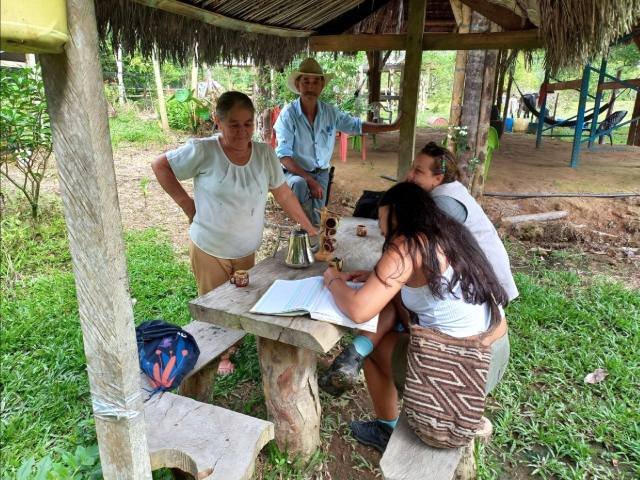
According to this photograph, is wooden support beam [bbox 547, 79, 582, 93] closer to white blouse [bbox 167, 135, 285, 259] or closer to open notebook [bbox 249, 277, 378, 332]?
white blouse [bbox 167, 135, 285, 259]

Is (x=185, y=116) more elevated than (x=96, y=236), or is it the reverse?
(x=185, y=116)

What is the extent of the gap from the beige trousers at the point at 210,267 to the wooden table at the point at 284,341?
39cm

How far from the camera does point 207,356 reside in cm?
225

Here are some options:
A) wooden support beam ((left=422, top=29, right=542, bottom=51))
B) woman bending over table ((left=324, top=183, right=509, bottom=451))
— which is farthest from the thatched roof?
woman bending over table ((left=324, top=183, right=509, bottom=451))

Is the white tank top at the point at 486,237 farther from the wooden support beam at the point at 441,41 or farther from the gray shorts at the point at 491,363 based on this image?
the wooden support beam at the point at 441,41

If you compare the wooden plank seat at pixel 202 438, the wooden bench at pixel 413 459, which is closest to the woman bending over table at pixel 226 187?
the wooden plank seat at pixel 202 438

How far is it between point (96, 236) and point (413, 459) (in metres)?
1.35

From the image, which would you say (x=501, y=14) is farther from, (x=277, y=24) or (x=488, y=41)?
(x=277, y=24)

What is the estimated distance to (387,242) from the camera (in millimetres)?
1815

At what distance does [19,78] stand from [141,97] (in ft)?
35.1

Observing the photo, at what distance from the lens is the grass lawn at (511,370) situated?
87.9 inches

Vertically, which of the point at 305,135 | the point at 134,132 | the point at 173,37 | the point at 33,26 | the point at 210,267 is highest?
the point at 173,37

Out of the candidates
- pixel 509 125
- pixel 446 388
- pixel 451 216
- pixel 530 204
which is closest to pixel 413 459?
pixel 446 388

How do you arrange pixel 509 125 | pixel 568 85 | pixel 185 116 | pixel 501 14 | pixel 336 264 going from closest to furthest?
pixel 336 264 < pixel 501 14 < pixel 568 85 < pixel 185 116 < pixel 509 125
